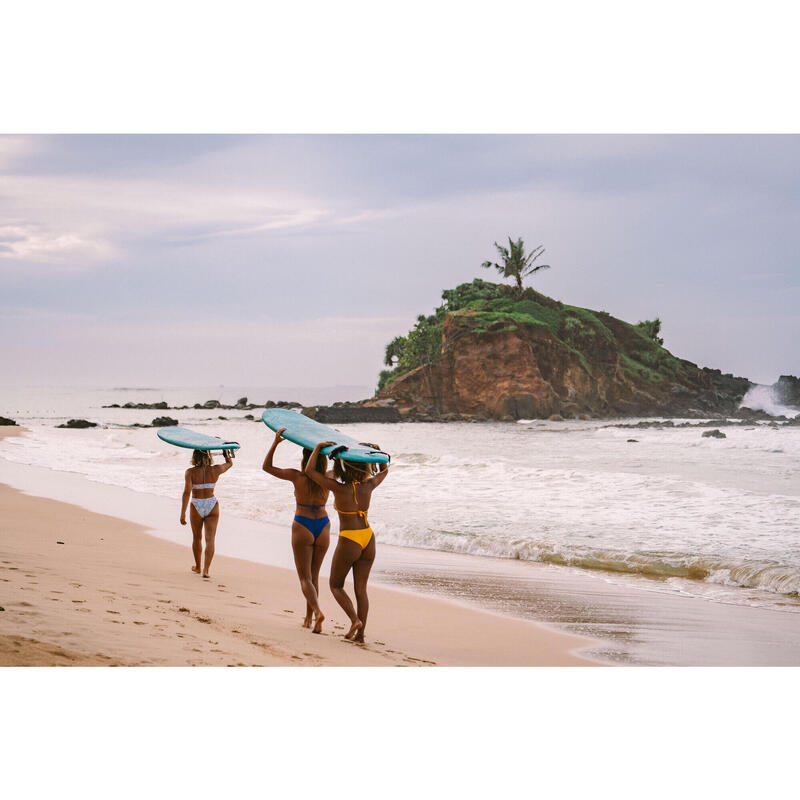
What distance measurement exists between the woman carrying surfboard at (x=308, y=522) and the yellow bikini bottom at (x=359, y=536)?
179 mm

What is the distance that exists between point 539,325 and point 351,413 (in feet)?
5.30

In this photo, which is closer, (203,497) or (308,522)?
(308,522)

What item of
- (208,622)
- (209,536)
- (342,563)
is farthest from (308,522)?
(209,536)

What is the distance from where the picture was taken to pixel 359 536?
362 centimetres

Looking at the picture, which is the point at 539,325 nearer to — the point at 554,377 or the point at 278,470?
the point at 554,377

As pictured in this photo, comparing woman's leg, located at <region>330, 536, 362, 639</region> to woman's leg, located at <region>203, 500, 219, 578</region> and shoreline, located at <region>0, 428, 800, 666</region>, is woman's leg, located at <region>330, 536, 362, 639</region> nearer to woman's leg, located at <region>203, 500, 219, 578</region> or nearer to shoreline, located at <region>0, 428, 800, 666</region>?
shoreline, located at <region>0, 428, 800, 666</region>

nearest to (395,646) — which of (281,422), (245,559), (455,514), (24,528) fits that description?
(281,422)

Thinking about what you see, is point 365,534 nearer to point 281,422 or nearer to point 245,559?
point 281,422

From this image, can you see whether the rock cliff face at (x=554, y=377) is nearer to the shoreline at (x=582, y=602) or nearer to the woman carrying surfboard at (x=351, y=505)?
the shoreline at (x=582, y=602)

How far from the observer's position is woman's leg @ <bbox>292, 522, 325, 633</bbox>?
3820 millimetres

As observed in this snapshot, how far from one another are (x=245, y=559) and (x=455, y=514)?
1.99 metres

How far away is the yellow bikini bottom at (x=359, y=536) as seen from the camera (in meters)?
3.62

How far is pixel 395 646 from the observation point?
3.96 meters

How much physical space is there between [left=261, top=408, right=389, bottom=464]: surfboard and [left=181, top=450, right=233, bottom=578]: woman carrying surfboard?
73 cm
